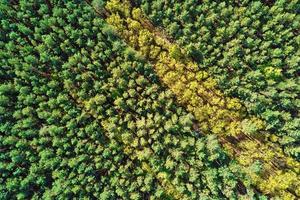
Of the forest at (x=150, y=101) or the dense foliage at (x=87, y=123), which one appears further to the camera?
the forest at (x=150, y=101)

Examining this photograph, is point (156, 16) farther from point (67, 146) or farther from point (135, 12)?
point (67, 146)

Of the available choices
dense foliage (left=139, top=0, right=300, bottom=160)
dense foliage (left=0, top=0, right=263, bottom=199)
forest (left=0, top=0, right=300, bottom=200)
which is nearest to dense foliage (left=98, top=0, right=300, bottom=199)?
forest (left=0, top=0, right=300, bottom=200)

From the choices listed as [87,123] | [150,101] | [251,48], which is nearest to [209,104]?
[150,101]

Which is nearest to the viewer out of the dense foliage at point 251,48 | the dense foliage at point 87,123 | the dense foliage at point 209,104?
the dense foliage at point 87,123

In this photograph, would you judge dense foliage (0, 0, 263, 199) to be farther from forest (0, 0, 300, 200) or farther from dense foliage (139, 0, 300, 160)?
dense foliage (139, 0, 300, 160)

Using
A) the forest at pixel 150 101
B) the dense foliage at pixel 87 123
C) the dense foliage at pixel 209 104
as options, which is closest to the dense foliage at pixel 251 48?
the forest at pixel 150 101

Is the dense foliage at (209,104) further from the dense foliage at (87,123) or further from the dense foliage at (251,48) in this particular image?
the dense foliage at (87,123)

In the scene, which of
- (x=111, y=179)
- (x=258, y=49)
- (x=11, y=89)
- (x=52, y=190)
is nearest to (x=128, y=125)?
(x=111, y=179)
